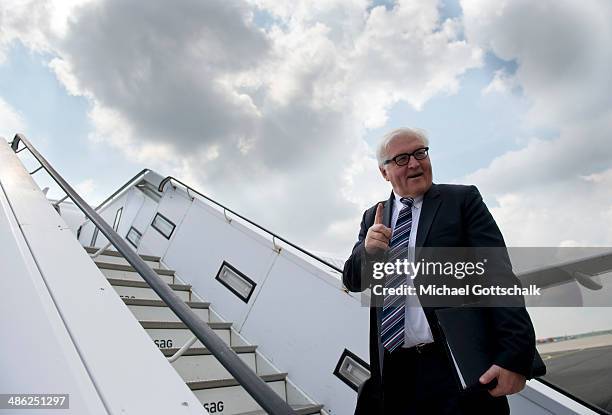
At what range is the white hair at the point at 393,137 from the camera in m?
1.41

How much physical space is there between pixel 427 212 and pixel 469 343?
0.45m

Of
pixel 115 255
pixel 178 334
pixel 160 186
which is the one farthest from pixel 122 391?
pixel 160 186

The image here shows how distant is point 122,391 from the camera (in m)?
0.98

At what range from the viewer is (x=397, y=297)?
134cm

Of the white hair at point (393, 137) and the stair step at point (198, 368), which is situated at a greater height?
the white hair at point (393, 137)

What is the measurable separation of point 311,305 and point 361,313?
0.44 m

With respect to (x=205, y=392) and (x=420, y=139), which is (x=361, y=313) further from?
(x=420, y=139)

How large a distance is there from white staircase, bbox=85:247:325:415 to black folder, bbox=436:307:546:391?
1507 millimetres

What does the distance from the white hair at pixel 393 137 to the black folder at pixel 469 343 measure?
0.58 m

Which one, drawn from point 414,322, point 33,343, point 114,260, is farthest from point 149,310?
point 414,322

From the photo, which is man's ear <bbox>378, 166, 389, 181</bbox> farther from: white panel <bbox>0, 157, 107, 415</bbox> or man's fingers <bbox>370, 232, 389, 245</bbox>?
white panel <bbox>0, 157, 107, 415</bbox>

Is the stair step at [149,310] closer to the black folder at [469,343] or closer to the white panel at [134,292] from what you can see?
the white panel at [134,292]

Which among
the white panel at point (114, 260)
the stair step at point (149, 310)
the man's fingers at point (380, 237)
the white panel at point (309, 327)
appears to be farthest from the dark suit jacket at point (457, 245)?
the white panel at point (114, 260)

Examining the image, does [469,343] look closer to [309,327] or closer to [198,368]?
[309,327]
